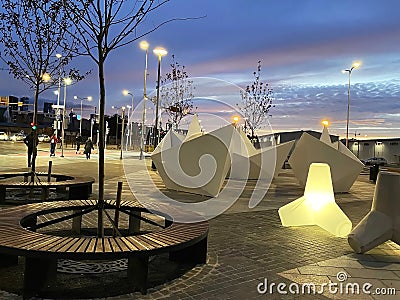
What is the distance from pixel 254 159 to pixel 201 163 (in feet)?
21.4

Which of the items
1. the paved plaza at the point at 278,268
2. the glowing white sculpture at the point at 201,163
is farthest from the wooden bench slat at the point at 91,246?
the glowing white sculpture at the point at 201,163

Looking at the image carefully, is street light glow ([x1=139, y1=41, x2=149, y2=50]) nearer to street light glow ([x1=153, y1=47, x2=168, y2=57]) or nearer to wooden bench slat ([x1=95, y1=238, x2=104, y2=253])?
street light glow ([x1=153, y1=47, x2=168, y2=57])

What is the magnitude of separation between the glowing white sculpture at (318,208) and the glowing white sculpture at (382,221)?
1300 mm

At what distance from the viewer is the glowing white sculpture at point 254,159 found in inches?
727

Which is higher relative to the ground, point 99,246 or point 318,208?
point 99,246

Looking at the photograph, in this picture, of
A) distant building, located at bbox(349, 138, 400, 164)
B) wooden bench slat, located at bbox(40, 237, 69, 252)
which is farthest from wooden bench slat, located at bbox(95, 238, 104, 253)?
distant building, located at bbox(349, 138, 400, 164)

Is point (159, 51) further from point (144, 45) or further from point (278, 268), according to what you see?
point (278, 268)

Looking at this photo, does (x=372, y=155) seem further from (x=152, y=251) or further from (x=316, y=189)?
(x=152, y=251)

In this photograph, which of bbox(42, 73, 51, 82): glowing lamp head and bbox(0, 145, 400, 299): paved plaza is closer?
bbox(0, 145, 400, 299): paved plaza

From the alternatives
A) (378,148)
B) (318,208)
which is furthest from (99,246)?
(378,148)

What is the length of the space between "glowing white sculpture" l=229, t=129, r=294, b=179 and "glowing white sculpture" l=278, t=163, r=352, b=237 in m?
9.82

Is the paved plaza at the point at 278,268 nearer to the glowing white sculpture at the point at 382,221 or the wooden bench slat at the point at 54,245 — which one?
the glowing white sculpture at the point at 382,221

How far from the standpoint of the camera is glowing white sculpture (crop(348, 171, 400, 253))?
6.26 meters

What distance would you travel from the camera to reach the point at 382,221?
6.39 m
